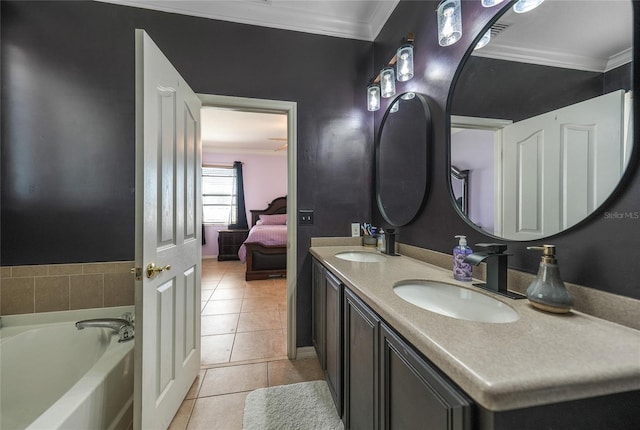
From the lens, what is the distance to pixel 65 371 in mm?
1493

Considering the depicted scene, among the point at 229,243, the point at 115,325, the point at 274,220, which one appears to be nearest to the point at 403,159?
the point at 115,325

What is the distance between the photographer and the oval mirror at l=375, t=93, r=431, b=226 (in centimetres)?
156

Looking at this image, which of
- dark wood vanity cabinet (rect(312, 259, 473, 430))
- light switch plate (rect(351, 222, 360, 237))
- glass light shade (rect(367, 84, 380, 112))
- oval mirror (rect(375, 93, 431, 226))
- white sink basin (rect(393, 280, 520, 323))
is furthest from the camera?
light switch plate (rect(351, 222, 360, 237))

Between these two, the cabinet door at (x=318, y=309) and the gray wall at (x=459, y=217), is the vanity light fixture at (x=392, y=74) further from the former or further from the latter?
the cabinet door at (x=318, y=309)

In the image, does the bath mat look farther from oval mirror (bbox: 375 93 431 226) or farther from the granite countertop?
oval mirror (bbox: 375 93 431 226)

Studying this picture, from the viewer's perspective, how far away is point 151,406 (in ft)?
3.95

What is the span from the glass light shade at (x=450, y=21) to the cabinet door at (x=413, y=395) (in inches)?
53.2

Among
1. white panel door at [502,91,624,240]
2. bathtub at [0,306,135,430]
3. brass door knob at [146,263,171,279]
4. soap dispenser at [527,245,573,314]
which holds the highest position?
white panel door at [502,91,624,240]

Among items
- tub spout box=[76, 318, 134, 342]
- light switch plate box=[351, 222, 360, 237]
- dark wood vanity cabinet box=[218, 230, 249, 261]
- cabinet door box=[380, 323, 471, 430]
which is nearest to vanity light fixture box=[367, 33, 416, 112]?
light switch plate box=[351, 222, 360, 237]

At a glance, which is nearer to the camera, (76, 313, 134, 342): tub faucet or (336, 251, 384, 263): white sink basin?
(76, 313, 134, 342): tub faucet

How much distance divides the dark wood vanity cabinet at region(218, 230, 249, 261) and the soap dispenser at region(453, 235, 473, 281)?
5352 mm

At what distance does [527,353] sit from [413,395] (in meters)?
0.32

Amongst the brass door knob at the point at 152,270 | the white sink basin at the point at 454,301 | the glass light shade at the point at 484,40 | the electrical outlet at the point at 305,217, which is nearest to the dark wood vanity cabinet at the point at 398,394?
the white sink basin at the point at 454,301

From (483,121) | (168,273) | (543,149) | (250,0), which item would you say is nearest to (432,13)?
(483,121)
